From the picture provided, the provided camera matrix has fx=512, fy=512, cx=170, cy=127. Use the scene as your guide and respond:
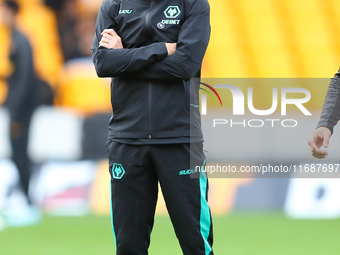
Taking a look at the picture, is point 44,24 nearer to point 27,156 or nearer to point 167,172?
point 27,156

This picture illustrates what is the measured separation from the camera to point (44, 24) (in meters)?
5.91

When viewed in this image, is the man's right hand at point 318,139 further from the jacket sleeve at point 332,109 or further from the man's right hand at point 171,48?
the man's right hand at point 171,48

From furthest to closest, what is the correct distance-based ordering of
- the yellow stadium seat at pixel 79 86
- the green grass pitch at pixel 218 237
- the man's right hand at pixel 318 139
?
the yellow stadium seat at pixel 79 86 < the green grass pitch at pixel 218 237 < the man's right hand at pixel 318 139

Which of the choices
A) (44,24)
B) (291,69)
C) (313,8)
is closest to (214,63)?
(291,69)

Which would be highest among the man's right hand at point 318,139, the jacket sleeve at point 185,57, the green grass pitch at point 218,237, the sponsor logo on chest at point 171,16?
the sponsor logo on chest at point 171,16

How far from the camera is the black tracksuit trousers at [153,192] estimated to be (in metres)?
2.17

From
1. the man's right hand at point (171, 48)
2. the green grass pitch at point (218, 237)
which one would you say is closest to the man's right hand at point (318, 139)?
the man's right hand at point (171, 48)

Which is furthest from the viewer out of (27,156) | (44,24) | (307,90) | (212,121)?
(44,24)

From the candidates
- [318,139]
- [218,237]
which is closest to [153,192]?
[318,139]

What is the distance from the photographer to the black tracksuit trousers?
7.11 feet

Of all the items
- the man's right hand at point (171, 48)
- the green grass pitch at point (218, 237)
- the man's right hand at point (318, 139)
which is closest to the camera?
the man's right hand at point (318, 139)

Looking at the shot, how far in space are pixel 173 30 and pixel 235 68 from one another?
3.68 meters

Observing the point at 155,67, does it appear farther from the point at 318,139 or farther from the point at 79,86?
the point at 79,86

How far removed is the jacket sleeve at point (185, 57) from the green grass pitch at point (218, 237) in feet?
5.11
